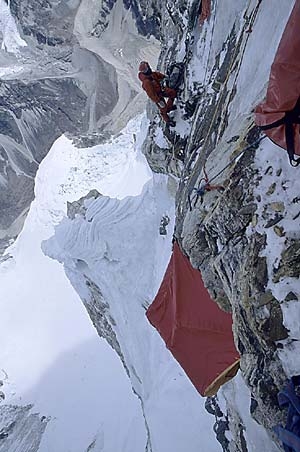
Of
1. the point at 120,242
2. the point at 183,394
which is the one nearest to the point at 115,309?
the point at 120,242

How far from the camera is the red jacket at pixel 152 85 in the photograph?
747cm

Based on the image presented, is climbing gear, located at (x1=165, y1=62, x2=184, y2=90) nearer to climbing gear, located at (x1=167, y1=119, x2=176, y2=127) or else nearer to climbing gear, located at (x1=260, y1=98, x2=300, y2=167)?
climbing gear, located at (x1=167, y1=119, x2=176, y2=127)

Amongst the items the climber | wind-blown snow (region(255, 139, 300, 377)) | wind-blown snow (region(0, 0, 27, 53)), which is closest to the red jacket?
the climber

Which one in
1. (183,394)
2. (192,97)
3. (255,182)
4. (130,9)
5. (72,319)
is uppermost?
(130,9)

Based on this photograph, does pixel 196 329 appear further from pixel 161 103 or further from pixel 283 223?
pixel 161 103

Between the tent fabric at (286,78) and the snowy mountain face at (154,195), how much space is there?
30.9 inches

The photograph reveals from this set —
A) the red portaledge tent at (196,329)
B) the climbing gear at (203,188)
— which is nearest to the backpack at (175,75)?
the red portaledge tent at (196,329)

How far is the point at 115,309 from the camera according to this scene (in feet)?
36.7

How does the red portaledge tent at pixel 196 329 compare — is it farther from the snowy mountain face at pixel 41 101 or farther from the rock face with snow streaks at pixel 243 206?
the snowy mountain face at pixel 41 101

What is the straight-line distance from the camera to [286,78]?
3.41 metres

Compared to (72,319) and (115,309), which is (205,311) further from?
(72,319)

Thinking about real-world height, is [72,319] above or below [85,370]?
above

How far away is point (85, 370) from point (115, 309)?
414 cm

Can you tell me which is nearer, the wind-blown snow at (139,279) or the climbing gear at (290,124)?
the climbing gear at (290,124)
